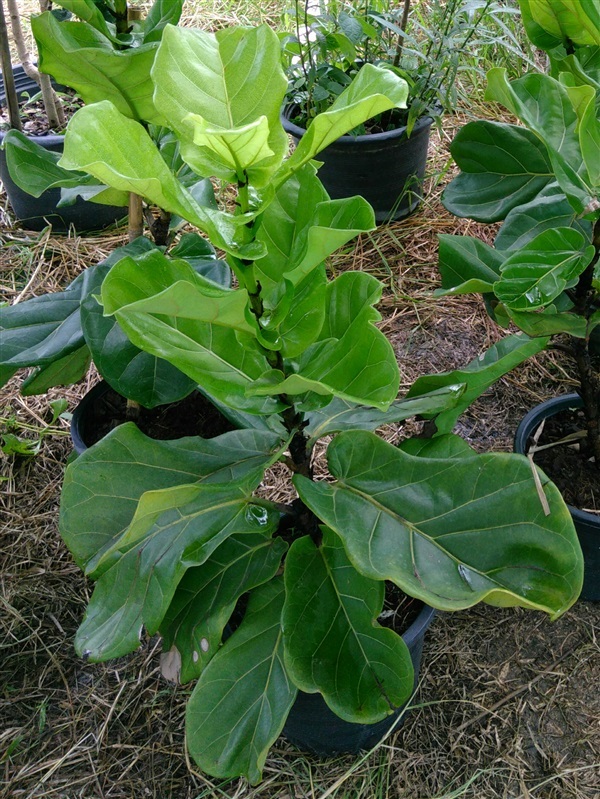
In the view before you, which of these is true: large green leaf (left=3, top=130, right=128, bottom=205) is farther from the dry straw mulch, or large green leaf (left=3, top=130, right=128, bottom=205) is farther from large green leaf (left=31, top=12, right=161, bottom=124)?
the dry straw mulch

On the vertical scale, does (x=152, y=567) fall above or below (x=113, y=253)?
below

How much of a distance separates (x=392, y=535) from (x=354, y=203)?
0.38 m

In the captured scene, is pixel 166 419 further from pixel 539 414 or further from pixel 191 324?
pixel 539 414

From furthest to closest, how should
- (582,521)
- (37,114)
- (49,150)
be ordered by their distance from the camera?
(37,114) < (49,150) < (582,521)

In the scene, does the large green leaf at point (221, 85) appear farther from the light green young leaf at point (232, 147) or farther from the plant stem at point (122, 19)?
the plant stem at point (122, 19)

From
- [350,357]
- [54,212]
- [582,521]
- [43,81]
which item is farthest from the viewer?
[54,212]

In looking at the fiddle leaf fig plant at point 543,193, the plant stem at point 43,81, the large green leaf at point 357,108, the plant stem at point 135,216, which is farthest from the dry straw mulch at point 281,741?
the plant stem at point 43,81

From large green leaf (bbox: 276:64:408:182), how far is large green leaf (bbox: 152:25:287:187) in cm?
4

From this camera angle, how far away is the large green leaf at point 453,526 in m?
0.74

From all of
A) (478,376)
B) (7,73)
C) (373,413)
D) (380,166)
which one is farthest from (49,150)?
(478,376)

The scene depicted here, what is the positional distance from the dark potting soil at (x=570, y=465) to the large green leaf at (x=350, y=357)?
0.74m

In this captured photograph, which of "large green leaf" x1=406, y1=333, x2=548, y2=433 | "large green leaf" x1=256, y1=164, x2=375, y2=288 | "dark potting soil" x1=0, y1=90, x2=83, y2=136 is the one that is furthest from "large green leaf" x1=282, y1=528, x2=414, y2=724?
"dark potting soil" x1=0, y1=90, x2=83, y2=136

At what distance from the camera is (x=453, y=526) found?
81 centimetres

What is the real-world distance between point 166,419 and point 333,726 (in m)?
0.64
